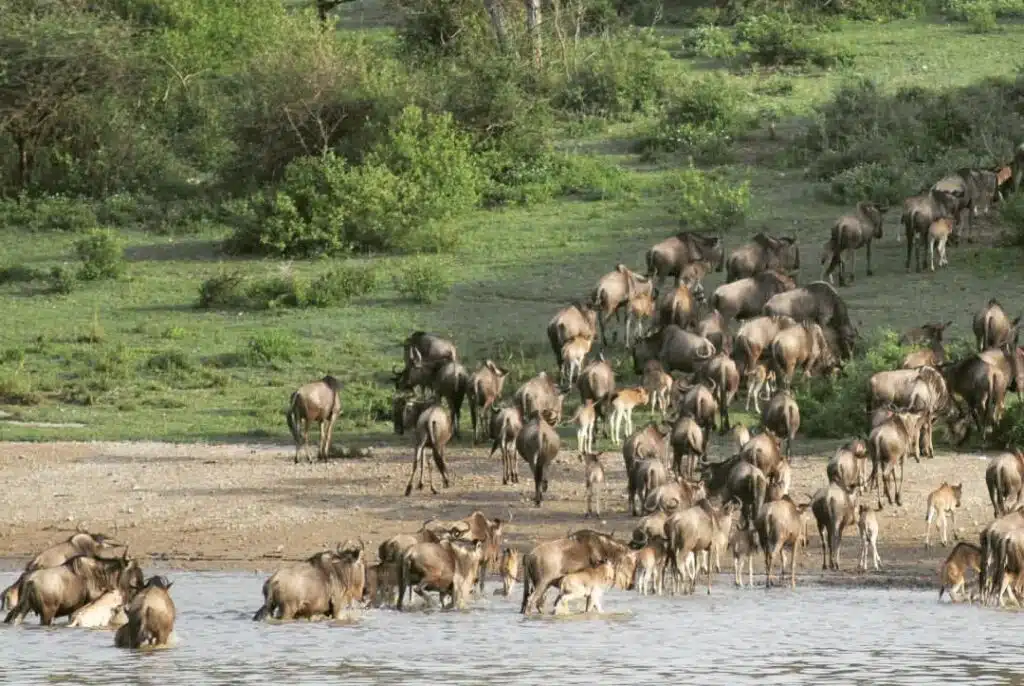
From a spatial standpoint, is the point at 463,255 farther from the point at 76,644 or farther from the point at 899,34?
the point at 76,644

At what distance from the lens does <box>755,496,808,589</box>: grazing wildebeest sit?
15.9 m

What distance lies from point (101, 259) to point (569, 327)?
875 cm

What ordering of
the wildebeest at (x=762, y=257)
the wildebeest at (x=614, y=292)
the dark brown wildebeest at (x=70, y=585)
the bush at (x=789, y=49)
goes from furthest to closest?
the bush at (x=789, y=49) → the wildebeest at (x=762, y=257) → the wildebeest at (x=614, y=292) → the dark brown wildebeest at (x=70, y=585)

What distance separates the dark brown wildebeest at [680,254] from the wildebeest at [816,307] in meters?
2.82

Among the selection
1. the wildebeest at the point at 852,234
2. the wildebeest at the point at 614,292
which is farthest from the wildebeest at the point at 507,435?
the wildebeest at the point at 852,234

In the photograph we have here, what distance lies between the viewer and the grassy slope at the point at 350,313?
76.7ft

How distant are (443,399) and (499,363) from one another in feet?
3.12

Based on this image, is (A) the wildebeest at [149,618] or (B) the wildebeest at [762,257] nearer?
(A) the wildebeest at [149,618]

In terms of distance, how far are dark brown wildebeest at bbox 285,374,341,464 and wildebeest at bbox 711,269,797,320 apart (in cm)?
584

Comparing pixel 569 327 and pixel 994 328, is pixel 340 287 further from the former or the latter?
pixel 994 328

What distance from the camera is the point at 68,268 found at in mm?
29828

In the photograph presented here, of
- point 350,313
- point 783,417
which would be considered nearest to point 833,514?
point 783,417

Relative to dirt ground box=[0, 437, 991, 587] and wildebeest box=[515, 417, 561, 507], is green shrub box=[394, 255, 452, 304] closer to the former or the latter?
dirt ground box=[0, 437, 991, 587]

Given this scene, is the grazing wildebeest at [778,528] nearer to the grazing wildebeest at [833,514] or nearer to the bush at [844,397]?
the grazing wildebeest at [833,514]
